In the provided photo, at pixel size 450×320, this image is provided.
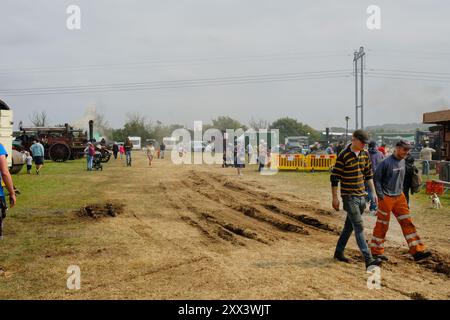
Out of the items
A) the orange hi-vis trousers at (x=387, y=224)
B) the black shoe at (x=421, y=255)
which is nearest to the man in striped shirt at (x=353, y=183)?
the orange hi-vis trousers at (x=387, y=224)

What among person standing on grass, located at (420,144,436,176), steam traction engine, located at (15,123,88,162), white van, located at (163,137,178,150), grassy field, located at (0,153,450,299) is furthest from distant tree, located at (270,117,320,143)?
grassy field, located at (0,153,450,299)

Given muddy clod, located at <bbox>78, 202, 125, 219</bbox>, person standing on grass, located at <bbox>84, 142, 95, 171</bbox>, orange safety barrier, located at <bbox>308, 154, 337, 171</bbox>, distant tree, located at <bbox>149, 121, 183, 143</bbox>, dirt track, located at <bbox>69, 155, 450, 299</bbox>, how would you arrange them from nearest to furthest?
dirt track, located at <bbox>69, 155, 450, 299</bbox>, muddy clod, located at <bbox>78, 202, 125, 219</bbox>, person standing on grass, located at <bbox>84, 142, 95, 171</bbox>, orange safety barrier, located at <bbox>308, 154, 337, 171</bbox>, distant tree, located at <bbox>149, 121, 183, 143</bbox>

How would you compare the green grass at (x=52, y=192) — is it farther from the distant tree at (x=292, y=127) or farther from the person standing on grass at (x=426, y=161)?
the distant tree at (x=292, y=127)

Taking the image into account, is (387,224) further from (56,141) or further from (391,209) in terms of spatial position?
(56,141)

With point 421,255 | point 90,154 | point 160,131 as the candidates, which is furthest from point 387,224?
point 160,131

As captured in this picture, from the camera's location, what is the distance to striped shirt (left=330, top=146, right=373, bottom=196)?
6719mm

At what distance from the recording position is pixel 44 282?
5.81 meters

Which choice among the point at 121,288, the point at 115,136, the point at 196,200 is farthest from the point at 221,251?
the point at 115,136

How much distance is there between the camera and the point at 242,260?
688 cm

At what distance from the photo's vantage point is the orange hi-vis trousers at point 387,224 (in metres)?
6.94

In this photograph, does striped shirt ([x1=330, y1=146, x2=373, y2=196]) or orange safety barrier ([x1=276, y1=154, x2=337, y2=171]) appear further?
orange safety barrier ([x1=276, y1=154, x2=337, y2=171])

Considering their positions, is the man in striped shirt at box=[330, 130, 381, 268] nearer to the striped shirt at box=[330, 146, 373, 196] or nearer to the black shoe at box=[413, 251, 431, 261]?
the striped shirt at box=[330, 146, 373, 196]
